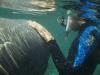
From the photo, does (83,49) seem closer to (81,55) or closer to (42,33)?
(81,55)

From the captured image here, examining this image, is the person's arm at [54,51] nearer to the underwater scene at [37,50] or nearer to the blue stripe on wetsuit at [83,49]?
the underwater scene at [37,50]

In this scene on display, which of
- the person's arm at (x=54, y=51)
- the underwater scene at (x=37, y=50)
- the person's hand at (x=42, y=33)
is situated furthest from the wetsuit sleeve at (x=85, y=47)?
the person's hand at (x=42, y=33)

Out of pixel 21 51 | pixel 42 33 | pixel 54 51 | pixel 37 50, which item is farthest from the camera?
pixel 42 33

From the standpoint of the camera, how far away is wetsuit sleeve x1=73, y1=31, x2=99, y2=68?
557cm

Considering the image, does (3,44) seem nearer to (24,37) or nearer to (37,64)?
(24,37)

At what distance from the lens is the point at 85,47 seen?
5742 mm

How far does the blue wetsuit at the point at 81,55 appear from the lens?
560 centimetres

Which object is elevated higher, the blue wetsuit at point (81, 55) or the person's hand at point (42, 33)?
the person's hand at point (42, 33)

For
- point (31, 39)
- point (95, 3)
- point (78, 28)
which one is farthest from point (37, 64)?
point (95, 3)

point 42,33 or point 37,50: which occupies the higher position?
point 42,33

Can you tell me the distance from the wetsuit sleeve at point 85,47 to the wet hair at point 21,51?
0.97 metres

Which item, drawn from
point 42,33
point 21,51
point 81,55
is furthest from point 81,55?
point 21,51

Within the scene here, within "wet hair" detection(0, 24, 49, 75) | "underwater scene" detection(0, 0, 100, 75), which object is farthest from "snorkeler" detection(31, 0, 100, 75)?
"wet hair" detection(0, 24, 49, 75)

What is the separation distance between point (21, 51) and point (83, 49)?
182cm
